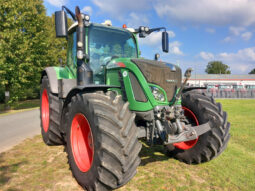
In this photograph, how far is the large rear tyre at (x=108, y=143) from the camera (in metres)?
2.28

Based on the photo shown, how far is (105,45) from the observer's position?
3.78 metres

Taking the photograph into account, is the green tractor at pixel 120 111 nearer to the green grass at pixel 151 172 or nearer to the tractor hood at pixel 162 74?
the tractor hood at pixel 162 74

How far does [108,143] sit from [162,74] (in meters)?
1.43

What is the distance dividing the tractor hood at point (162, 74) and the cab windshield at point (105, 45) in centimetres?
91

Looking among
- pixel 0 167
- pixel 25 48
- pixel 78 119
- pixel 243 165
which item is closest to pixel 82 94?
pixel 78 119

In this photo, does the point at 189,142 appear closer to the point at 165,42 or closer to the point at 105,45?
the point at 165,42

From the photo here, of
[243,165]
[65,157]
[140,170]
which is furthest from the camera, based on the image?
[65,157]

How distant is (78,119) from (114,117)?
0.82 metres

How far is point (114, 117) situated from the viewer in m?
2.38

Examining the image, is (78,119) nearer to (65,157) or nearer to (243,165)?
(65,157)

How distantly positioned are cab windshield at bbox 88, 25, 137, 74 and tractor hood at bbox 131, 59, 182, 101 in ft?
3.00

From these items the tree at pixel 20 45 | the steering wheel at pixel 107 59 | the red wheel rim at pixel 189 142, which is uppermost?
the tree at pixel 20 45

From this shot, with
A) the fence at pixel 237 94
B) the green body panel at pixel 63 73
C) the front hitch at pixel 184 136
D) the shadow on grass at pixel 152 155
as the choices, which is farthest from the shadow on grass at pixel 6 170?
the fence at pixel 237 94

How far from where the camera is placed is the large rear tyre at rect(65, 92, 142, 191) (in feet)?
7.48
